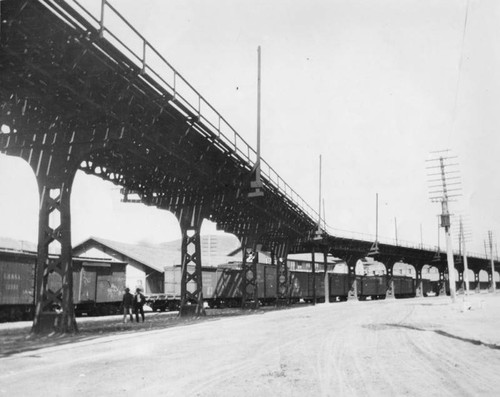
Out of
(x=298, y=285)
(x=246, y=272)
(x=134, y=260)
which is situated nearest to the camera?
(x=246, y=272)

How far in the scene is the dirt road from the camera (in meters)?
8.12

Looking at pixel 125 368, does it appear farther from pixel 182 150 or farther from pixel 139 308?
pixel 139 308

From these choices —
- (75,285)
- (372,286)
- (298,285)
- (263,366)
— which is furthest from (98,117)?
(372,286)

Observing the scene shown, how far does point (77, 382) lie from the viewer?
880 cm

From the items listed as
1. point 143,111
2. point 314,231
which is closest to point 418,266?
point 314,231

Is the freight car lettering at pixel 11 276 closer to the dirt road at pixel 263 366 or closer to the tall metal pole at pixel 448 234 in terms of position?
the dirt road at pixel 263 366

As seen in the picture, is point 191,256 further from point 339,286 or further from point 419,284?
point 419,284

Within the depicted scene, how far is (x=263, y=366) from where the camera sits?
33.9 feet

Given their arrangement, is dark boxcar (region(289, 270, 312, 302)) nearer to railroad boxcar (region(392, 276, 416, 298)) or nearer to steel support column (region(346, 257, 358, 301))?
steel support column (region(346, 257, 358, 301))

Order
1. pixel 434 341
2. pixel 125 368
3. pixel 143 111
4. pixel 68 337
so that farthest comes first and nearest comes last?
1. pixel 143 111
2. pixel 68 337
3. pixel 434 341
4. pixel 125 368

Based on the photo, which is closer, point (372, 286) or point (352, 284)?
point (352, 284)

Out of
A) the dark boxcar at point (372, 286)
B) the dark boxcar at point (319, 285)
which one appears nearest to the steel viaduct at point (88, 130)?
the dark boxcar at point (319, 285)

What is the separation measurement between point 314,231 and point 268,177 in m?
20.7

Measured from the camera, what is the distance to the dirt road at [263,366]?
320 inches
